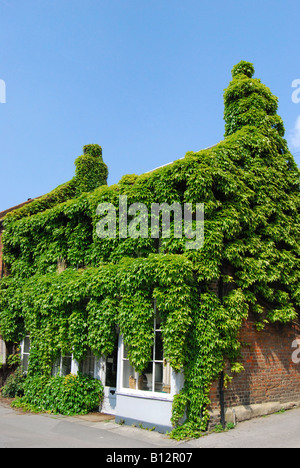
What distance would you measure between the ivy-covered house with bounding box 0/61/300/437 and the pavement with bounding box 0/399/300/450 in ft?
1.32

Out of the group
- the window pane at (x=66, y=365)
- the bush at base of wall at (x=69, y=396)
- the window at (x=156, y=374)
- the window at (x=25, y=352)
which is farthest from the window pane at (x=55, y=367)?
the window at (x=156, y=374)

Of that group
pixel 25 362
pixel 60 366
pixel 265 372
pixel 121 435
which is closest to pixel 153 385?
pixel 121 435

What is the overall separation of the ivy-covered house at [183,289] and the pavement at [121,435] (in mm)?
402

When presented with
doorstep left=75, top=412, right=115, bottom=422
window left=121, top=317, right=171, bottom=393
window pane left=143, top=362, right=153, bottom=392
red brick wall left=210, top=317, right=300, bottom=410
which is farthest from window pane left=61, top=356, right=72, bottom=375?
red brick wall left=210, top=317, right=300, bottom=410

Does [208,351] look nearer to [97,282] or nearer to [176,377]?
[176,377]

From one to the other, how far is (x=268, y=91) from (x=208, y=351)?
25.6ft

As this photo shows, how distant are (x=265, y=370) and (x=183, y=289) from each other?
343cm

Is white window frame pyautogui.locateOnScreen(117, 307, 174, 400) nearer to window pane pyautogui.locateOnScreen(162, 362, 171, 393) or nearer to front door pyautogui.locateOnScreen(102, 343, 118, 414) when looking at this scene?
window pane pyautogui.locateOnScreen(162, 362, 171, 393)

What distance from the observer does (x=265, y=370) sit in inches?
396

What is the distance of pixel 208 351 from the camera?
8375 mm

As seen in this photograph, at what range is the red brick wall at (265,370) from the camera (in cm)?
930

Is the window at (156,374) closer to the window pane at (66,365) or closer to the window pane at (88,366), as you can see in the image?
the window pane at (88,366)

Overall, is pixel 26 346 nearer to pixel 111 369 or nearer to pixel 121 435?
pixel 111 369
